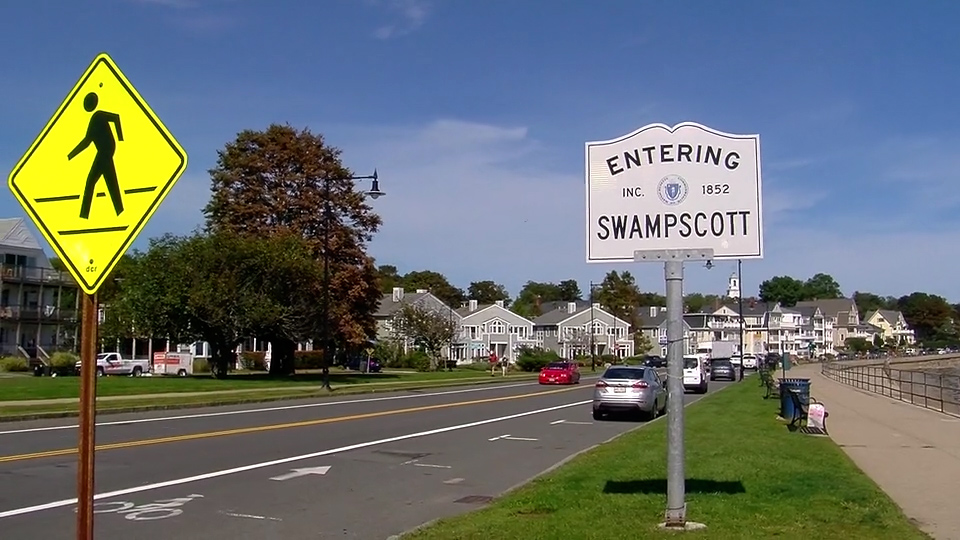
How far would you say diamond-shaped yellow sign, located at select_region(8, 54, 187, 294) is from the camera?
502 centimetres

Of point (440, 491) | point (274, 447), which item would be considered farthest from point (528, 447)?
point (440, 491)

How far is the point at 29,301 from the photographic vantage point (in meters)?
64.8

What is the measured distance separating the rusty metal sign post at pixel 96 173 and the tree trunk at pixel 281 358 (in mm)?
52100

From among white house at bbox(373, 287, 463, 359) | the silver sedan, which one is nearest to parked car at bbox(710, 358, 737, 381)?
white house at bbox(373, 287, 463, 359)

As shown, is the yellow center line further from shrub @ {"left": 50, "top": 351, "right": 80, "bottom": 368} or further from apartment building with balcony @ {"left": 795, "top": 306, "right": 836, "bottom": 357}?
apartment building with balcony @ {"left": 795, "top": 306, "right": 836, "bottom": 357}

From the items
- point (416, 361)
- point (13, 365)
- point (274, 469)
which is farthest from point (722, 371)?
point (274, 469)

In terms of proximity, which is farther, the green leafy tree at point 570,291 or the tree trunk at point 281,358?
the green leafy tree at point 570,291

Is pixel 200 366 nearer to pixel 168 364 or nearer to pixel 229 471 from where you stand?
pixel 168 364

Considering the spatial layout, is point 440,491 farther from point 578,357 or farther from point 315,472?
point 578,357

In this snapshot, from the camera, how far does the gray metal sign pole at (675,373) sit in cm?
921

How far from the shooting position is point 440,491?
44.0 feet

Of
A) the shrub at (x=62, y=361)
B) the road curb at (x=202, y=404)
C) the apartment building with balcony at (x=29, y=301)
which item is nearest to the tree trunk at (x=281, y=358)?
the shrub at (x=62, y=361)

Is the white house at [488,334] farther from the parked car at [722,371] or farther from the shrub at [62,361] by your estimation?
the shrub at [62,361]

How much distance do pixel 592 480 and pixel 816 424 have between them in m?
9.55
